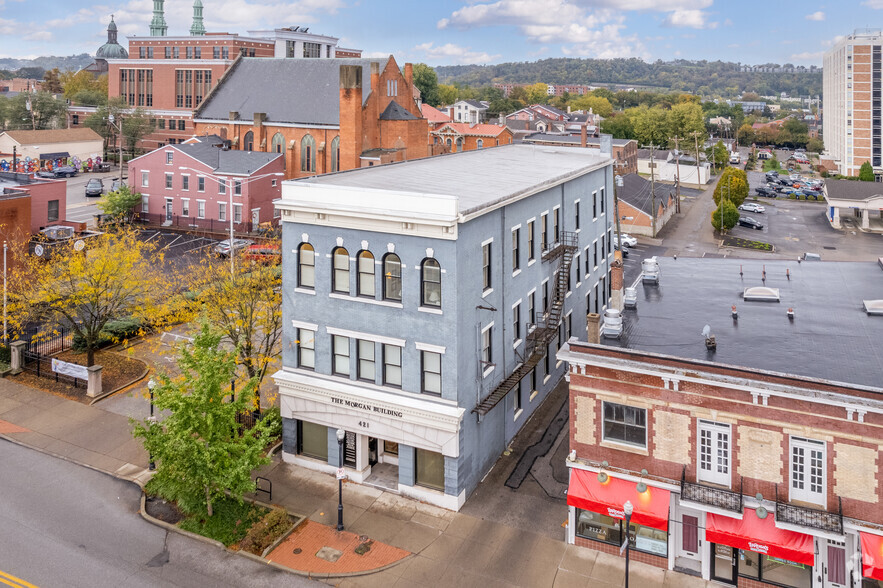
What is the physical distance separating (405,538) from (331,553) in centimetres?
268

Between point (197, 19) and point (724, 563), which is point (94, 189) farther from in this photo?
point (724, 563)

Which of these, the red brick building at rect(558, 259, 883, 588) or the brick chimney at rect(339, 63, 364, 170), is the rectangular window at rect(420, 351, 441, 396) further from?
the brick chimney at rect(339, 63, 364, 170)

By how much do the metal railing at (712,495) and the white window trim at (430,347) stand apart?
9.40 m

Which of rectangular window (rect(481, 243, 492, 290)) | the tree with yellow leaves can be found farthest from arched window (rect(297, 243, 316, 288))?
the tree with yellow leaves

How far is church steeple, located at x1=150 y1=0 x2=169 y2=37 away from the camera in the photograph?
149625 mm

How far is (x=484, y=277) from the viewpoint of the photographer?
2862 centimetres

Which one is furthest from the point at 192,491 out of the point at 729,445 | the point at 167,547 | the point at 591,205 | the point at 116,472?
the point at 591,205

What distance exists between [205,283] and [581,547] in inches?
917

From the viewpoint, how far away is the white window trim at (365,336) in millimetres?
27125

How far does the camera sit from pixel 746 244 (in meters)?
79.4

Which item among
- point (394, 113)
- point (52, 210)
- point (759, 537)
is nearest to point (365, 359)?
point (759, 537)

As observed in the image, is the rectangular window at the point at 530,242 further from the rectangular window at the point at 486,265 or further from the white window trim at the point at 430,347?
the white window trim at the point at 430,347

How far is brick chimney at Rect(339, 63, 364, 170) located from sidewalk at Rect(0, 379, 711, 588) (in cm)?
5211

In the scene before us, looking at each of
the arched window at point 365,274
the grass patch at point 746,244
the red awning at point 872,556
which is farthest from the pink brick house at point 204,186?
the red awning at point 872,556
